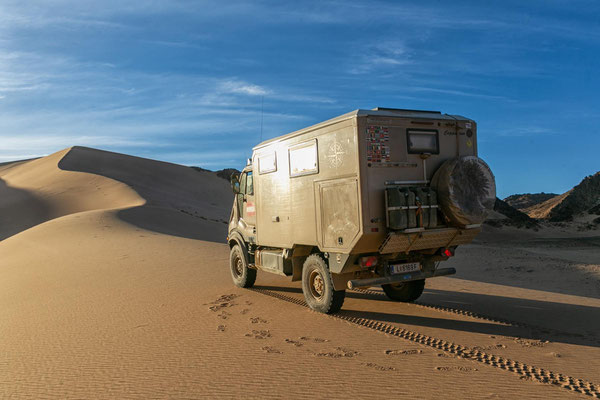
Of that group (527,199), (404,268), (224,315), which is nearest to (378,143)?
(404,268)

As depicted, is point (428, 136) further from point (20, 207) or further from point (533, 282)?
point (20, 207)

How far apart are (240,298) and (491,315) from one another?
524 centimetres

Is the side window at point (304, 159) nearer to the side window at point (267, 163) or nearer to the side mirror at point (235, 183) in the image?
the side window at point (267, 163)

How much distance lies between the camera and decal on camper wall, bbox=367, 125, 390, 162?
7746 millimetres

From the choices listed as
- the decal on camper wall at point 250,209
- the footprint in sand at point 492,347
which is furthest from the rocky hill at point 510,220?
the footprint in sand at point 492,347

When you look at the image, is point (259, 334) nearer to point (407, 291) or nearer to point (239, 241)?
point (407, 291)

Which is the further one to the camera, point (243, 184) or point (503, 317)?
point (243, 184)

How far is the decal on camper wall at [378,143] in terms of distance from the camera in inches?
305

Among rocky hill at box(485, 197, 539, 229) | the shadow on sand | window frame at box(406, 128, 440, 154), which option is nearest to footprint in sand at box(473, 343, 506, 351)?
the shadow on sand

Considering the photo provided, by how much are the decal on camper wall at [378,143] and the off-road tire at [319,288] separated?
7.37 ft

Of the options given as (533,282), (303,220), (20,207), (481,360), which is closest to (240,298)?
(303,220)

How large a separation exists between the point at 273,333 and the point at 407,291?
3.52 m

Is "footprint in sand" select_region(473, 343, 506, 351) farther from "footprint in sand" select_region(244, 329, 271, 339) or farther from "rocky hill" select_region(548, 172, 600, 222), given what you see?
"rocky hill" select_region(548, 172, 600, 222)

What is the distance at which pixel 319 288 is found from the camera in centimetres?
912
